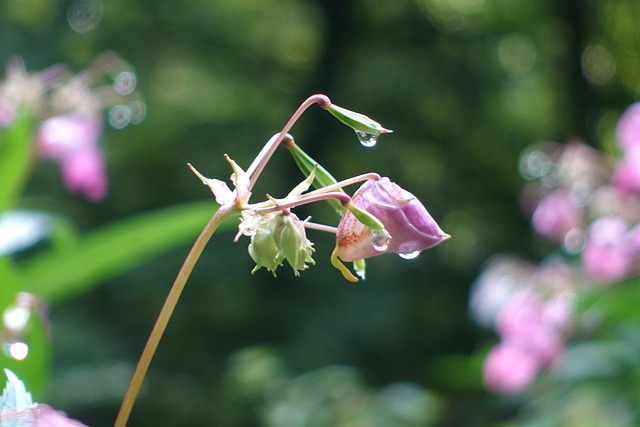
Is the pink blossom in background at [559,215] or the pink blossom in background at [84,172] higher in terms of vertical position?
the pink blossom in background at [559,215]

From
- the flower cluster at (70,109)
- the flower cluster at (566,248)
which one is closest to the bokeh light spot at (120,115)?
the flower cluster at (70,109)

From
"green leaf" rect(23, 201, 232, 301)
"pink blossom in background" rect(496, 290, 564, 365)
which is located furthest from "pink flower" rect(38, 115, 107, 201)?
"pink blossom in background" rect(496, 290, 564, 365)

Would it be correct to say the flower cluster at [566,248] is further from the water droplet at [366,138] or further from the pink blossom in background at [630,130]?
the water droplet at [366,138]

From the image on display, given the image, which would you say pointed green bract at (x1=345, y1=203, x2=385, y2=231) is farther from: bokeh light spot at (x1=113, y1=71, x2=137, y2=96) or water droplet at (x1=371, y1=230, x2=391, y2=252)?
bokeh light spot at (x1=113, y1=71, x2=137, y2=96)

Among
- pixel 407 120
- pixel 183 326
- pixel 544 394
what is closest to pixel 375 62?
pixel 407 120

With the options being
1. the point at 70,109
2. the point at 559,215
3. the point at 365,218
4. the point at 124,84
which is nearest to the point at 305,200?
the point at 365,218
